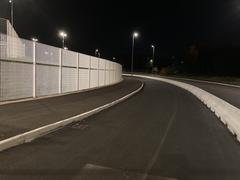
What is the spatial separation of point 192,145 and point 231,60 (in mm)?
82359

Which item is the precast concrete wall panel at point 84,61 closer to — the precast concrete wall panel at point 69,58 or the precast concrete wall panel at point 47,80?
the precast concrete wall panel at point 69,58

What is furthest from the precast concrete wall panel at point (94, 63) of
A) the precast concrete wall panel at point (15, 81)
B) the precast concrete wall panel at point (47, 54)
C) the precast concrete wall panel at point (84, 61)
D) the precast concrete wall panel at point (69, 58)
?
the precast concrete wall panel at point (15, 81)

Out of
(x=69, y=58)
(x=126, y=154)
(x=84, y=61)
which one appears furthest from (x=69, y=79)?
(x=126, y=154)

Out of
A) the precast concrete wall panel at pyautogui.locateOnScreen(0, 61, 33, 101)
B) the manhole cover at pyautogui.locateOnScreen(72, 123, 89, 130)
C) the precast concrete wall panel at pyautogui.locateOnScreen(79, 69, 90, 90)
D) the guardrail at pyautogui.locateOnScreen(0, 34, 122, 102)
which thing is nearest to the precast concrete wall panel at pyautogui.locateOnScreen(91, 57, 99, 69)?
the precast concrete wall panel at pyautogui.locateOnScreen(79, 69, 90, 90)

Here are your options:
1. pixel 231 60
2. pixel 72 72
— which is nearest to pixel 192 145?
pixel 72 72

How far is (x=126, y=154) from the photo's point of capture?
9.11 meters

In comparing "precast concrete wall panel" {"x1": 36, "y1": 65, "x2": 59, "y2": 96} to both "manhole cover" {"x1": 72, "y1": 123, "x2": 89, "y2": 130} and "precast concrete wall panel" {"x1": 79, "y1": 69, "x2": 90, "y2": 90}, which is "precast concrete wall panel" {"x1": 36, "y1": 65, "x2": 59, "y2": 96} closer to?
"precast concrete wall panel" {"x1": 79, "y1": 69, "x2": 90, "y2": 90}

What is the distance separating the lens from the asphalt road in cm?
737

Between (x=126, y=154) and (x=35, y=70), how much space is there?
13.0 meters

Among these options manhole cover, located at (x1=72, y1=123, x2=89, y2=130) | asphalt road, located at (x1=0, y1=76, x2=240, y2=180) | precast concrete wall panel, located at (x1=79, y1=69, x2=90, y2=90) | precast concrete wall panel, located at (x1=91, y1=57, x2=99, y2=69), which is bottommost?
manhole cover, located at (x1=72, y1=123, x2=89, y2=130)

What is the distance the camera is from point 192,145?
10703 mm

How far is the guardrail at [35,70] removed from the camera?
1806cm

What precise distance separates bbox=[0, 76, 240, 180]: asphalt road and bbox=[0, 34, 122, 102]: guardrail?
5828 mm

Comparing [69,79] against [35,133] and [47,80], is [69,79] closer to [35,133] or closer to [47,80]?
[47,80]
